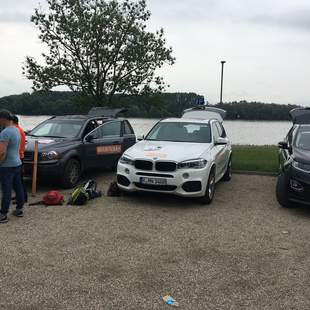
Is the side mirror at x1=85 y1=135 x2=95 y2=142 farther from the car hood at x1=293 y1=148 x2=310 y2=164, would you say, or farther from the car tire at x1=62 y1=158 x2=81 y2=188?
the car hood at x1=293 y1=148 x2=310 y2=164

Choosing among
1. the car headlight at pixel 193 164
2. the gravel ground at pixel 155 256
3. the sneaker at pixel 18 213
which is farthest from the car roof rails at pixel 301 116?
the sneaker at pixel 18 213

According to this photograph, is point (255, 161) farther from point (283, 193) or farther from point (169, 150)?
point (169, 150)

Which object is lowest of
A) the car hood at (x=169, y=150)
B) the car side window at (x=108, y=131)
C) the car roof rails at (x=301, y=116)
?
the car hood at (x=169, y=150)

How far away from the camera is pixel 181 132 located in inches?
370

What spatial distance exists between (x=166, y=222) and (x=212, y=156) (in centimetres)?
209

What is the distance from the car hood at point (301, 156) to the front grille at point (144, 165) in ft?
8.66

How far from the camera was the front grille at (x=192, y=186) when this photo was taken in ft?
25.5

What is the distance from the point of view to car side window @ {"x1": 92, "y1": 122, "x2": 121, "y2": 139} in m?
10.8

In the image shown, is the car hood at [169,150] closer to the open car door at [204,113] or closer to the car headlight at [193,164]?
the car headlight at [193,164]

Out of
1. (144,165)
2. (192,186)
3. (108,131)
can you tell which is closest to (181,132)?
(144,165)

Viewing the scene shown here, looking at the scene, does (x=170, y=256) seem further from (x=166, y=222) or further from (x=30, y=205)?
(x=30, y=205)

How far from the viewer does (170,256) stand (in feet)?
17.5

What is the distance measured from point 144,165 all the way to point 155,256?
285 centimetres

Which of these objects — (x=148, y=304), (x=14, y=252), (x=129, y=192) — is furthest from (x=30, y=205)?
(x=148, y=304)
